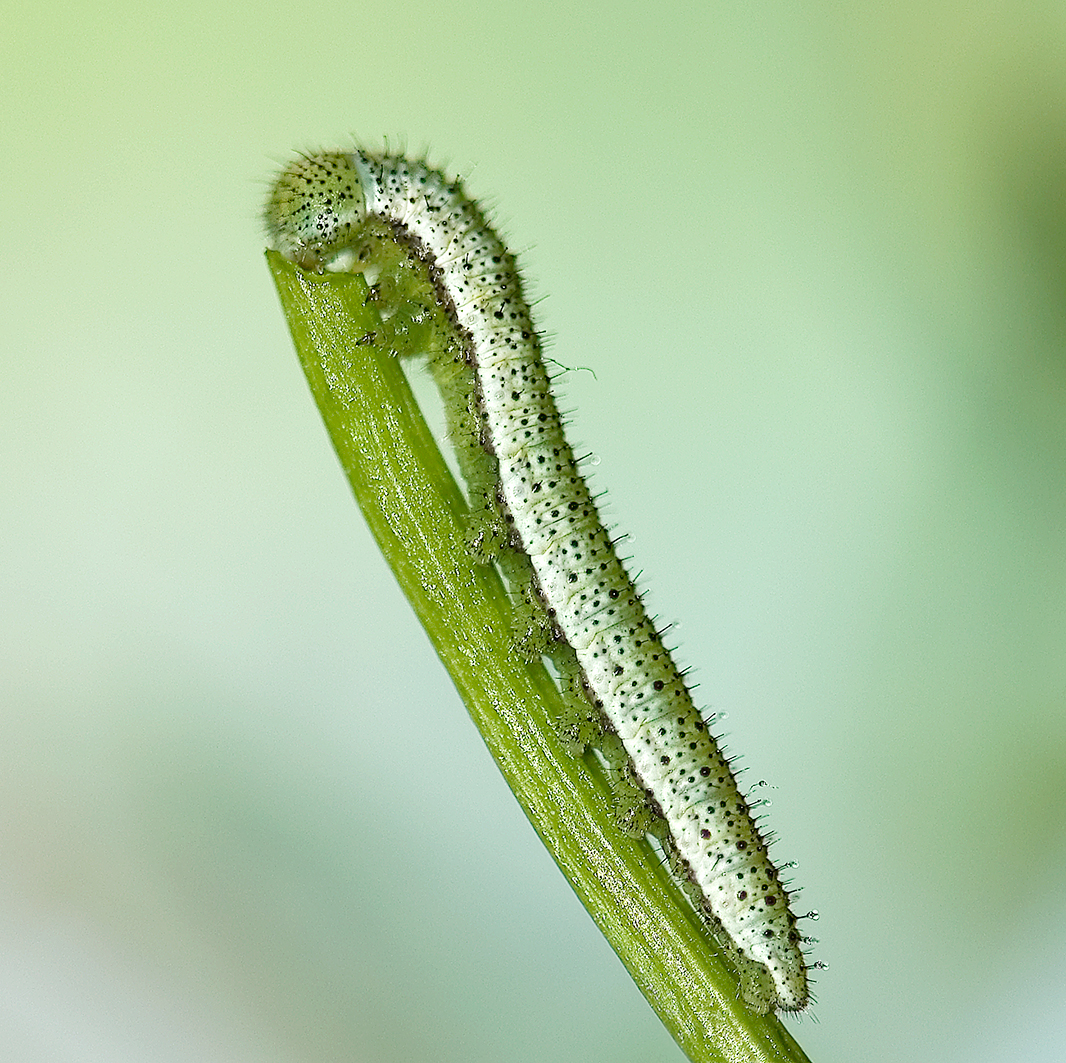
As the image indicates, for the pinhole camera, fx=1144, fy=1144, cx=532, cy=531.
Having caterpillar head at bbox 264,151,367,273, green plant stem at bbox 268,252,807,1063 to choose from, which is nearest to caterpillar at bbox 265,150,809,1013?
caterpillar head at bbox 264,151,367,273

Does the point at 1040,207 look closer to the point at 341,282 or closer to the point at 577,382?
the point at 577,382

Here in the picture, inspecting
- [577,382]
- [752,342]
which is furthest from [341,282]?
[752,342]

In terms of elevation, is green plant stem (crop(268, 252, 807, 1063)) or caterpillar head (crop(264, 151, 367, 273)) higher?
caterpillar head (crop(264, 151, 367, 273))

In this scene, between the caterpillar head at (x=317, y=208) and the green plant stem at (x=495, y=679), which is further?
the caterpillar head at (x=317, y=208)

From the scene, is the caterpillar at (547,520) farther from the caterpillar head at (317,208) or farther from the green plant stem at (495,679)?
the green plant stem at (495,679)

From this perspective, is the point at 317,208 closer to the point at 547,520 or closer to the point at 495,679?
the point at 547,520

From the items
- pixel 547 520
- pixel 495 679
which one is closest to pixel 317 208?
pixel 547 520

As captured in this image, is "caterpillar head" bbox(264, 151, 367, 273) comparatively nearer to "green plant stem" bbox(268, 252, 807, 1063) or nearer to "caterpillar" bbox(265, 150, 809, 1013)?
"caterpillar" bbox(265, 150, 809, 1013)

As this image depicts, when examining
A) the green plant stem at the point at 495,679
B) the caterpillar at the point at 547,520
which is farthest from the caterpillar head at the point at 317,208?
the green plant stem at the point at 495,679
